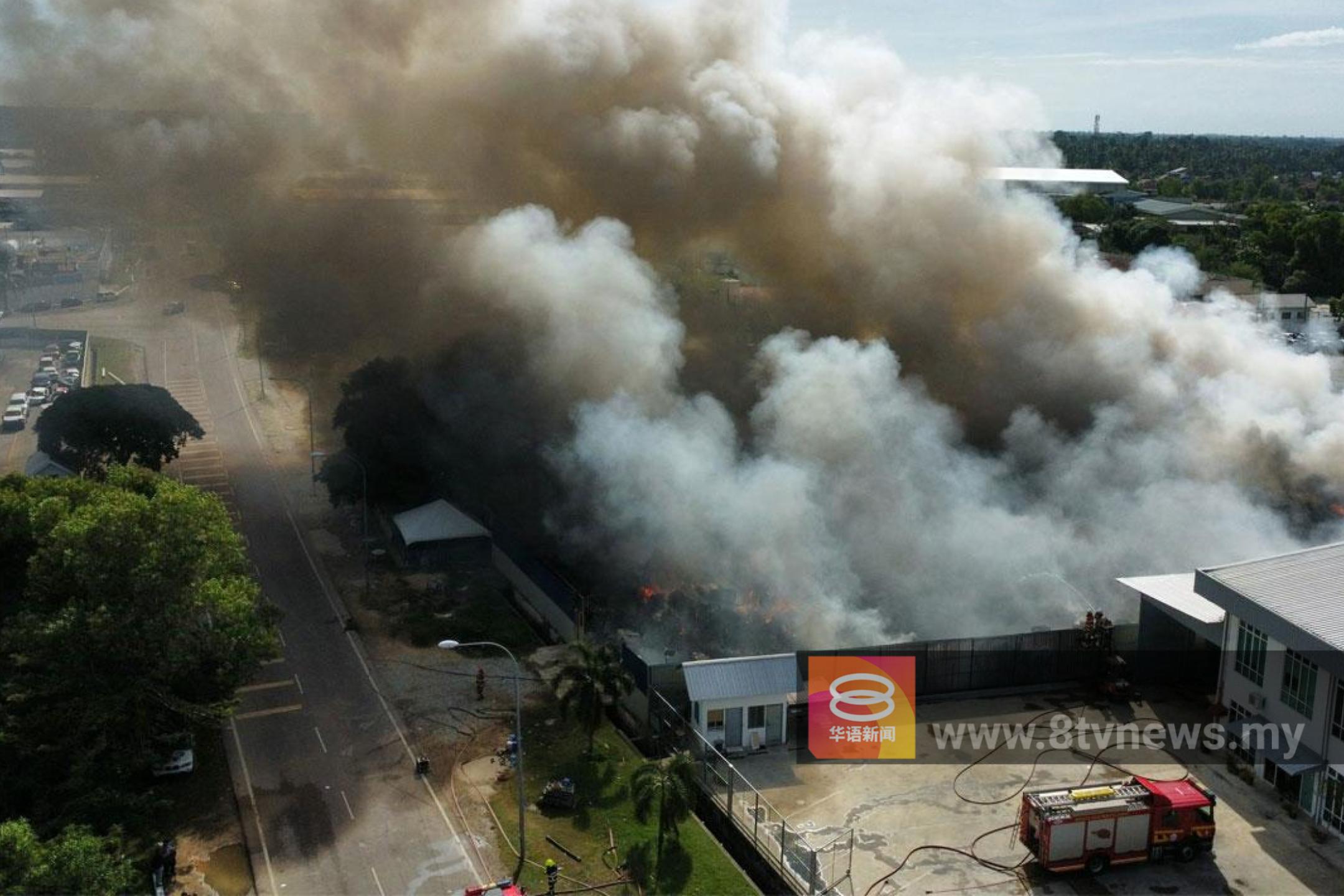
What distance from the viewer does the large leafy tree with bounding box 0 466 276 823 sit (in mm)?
18797

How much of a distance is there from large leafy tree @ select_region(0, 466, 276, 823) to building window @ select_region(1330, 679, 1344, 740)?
760 inches

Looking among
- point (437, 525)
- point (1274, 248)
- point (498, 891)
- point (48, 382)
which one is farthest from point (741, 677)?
point (1274, 248)

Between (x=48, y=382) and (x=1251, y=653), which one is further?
(x=48, y=382)

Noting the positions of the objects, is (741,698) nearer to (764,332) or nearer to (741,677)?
(741,677)

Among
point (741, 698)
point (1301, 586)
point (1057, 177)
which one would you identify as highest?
point (1057, 177)

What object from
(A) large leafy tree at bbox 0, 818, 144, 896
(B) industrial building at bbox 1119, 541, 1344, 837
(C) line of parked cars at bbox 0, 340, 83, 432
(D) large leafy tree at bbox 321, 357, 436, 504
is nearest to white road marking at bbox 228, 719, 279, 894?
(A) large leafy tree at bbox 0, 818, 144, 896

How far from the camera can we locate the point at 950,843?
18281mm

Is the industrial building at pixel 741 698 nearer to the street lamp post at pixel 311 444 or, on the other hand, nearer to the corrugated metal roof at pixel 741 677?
the corrugated metal roof at pixel 741 677

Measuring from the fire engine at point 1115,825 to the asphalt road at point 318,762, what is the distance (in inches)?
357

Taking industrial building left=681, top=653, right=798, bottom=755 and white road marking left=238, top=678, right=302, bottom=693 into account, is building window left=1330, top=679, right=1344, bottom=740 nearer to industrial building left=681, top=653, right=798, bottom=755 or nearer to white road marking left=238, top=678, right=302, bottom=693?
industrial building left=681, top=653, right=798, bottom=755

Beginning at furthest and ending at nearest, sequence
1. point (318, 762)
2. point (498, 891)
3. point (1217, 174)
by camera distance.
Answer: point (1217, 174) → point (318, 762) → point (498, 891)

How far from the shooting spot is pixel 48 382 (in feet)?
167

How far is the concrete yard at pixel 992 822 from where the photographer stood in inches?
683

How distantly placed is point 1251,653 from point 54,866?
2032 cm
